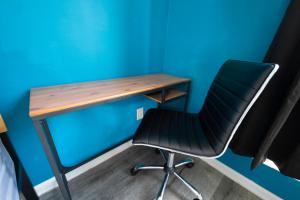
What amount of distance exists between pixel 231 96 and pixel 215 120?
0.17 metres

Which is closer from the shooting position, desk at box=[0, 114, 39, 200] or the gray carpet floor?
desk at box=[0, 114, 39, 200]

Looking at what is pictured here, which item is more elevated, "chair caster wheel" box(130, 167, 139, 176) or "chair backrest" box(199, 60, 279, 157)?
"chair backrest" box(199, 60, 279, 157)

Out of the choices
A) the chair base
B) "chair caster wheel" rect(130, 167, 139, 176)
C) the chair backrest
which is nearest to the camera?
the chair backrest

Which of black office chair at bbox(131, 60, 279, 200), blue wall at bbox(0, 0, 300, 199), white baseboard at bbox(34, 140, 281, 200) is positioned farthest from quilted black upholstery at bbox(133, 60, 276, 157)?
white baseboard at bbox(34, 140, 281, 200)

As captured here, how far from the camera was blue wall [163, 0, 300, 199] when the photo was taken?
0.91 m

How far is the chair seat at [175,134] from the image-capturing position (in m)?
0.79

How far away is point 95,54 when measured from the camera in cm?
104

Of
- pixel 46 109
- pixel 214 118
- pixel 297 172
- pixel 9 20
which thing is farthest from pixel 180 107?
pixel 9 20

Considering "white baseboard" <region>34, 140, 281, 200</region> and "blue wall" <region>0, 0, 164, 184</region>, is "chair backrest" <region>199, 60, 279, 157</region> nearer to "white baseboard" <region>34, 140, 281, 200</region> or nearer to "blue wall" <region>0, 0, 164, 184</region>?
"white baseboard" <region>34, 140, 281, 200</region>

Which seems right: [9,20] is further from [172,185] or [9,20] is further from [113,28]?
[172,185]

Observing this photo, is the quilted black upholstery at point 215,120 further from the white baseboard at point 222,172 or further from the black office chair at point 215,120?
the white baseboard at point 222,172

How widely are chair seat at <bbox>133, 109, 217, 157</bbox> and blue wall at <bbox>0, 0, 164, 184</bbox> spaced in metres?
0.49

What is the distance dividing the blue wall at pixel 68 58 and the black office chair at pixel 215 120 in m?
0.54

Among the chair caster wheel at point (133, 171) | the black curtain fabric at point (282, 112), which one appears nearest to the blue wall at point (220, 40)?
the black curtain fabric at point (282, 112)
